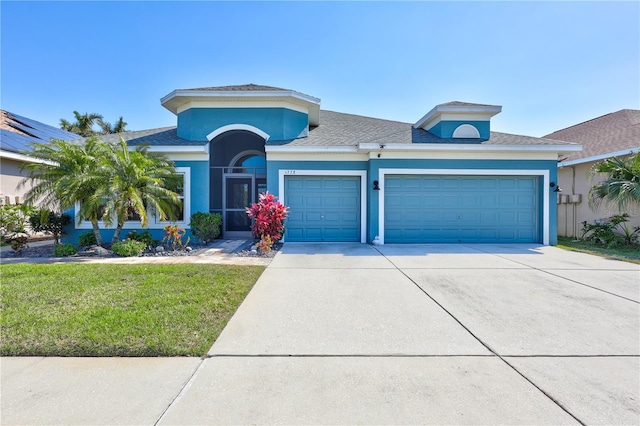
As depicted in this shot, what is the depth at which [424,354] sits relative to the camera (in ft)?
10.5

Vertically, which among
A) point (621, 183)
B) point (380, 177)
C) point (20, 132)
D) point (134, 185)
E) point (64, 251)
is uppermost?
point (20, 132)

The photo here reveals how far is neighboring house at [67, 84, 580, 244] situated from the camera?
1049 cm

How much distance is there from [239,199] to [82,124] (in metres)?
26.5

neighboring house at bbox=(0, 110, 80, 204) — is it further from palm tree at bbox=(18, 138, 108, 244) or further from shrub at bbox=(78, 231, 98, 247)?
shrub at bbox=(78, 231, 98, 247)

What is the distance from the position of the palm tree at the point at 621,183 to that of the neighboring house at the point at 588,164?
1.02 metres

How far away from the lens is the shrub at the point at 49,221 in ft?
29.3

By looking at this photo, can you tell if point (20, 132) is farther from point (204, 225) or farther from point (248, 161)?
point (204, 225)

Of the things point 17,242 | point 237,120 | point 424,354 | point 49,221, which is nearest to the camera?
point 424,354

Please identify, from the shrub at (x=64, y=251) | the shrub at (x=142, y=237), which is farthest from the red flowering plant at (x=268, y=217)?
the shrub at (x=64, y=251)

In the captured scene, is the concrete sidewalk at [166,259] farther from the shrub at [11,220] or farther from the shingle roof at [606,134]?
the shingle roof at [606,134]

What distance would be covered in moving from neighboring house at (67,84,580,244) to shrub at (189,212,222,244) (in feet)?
1.76

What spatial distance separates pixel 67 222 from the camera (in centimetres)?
1001

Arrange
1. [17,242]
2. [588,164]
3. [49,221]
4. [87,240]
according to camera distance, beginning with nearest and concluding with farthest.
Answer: [17,242] → [49,221] → [87,240] → [588,164]
